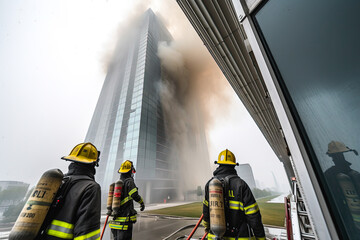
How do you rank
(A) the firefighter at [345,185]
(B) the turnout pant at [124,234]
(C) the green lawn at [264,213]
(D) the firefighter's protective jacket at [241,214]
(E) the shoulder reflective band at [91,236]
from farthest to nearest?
(C) the green lawn at [264,213], (B) the turnout pant at [124,234], (D) the firefighter's protective jacket at [241,214], (E) the shoulder reflective band at [91,236], (A) the firefighter at [345,185]

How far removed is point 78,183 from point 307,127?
6.45 ft

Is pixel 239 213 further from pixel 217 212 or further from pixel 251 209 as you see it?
pixel 217 212

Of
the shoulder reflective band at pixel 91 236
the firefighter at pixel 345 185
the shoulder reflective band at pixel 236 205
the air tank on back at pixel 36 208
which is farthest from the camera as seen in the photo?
the shoulder reflective band at pixel 236 205

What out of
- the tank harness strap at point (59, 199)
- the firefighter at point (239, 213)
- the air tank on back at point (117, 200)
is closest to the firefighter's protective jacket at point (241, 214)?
the firefighter at point (239, 213)

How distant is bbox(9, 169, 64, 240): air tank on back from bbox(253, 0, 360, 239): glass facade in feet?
6.37

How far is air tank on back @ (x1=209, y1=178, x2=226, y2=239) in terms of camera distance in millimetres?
1551

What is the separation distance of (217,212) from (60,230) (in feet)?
5.11

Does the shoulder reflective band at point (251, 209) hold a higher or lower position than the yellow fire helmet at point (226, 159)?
lower

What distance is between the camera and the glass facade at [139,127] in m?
18.8

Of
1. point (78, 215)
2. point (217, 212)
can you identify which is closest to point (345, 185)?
point (217, 212)

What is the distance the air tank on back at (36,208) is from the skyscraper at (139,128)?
683 inches

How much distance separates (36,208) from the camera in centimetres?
117

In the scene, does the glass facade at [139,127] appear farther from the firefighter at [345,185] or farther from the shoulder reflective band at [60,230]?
the firefighter at [345,185]

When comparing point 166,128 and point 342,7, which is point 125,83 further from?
point 342,7
